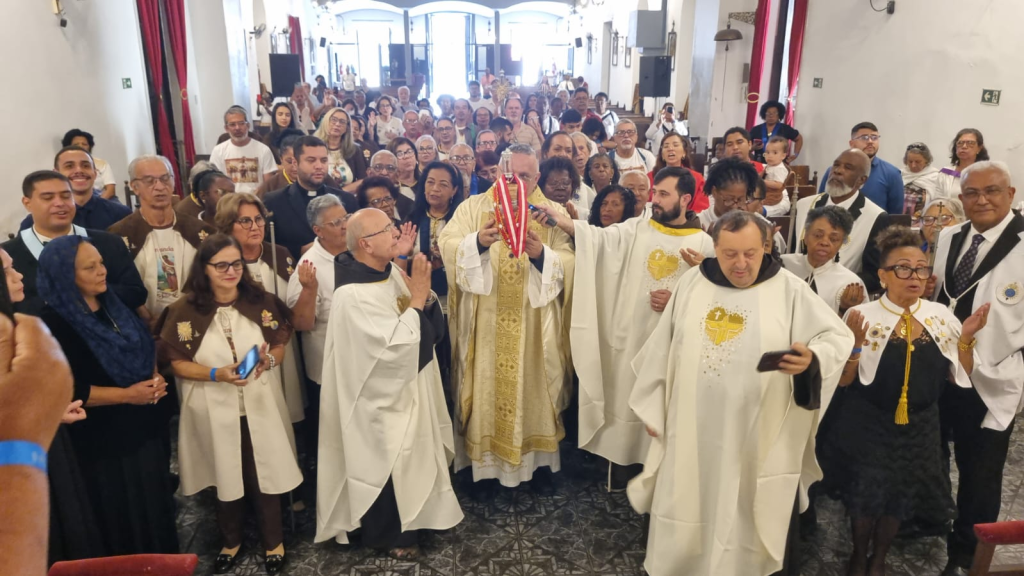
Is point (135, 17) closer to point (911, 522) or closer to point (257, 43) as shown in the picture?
point (257, 43)

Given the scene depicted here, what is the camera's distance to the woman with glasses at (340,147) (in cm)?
580

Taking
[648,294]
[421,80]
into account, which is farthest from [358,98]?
[648,294]

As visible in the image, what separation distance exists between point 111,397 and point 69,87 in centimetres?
530

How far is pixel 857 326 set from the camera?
282cm

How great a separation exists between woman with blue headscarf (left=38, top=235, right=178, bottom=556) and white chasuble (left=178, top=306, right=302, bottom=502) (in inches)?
4.9

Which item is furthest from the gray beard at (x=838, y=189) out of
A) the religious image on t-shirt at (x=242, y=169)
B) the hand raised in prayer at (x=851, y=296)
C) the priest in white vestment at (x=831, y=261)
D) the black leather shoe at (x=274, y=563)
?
the religious image on t-shirt at (x=242, y=169)

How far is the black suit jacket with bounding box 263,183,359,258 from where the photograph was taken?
13.7 ft

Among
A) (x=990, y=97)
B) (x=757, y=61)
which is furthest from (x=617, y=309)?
(x=757, y=61)

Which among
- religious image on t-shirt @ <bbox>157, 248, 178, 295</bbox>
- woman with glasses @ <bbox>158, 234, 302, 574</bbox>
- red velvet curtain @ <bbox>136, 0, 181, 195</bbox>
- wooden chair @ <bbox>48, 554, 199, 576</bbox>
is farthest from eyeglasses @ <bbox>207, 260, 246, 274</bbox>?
red velvet curtain @ <bbox>136, 0, 181, 195</bbox>

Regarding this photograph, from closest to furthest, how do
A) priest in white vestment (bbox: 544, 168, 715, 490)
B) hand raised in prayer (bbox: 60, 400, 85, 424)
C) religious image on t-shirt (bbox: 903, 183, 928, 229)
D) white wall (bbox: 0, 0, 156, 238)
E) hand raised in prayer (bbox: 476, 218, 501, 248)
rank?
hand raised in prayer (bbox: 60, 400, 85, 424)
hand raised in prayer (bbox: 476, 218, 501, 248)
priest in white vestment (bbox: 544, 168, 715, 490)
religious image on t-shirt (bbox: 903, 183, 928, 229)
white wall (bbox: 0, 0, 156, 238)

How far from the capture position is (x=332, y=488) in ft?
10.6

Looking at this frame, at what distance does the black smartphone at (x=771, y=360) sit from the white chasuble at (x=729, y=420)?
159mm

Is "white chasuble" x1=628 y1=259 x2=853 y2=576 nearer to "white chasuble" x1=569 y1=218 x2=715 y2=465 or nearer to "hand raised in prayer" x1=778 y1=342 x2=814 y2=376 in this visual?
"hand raised in prayer" x1=778 y1=342 x2=814 y2=376

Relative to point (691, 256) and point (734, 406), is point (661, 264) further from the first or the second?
point (734, 406)
